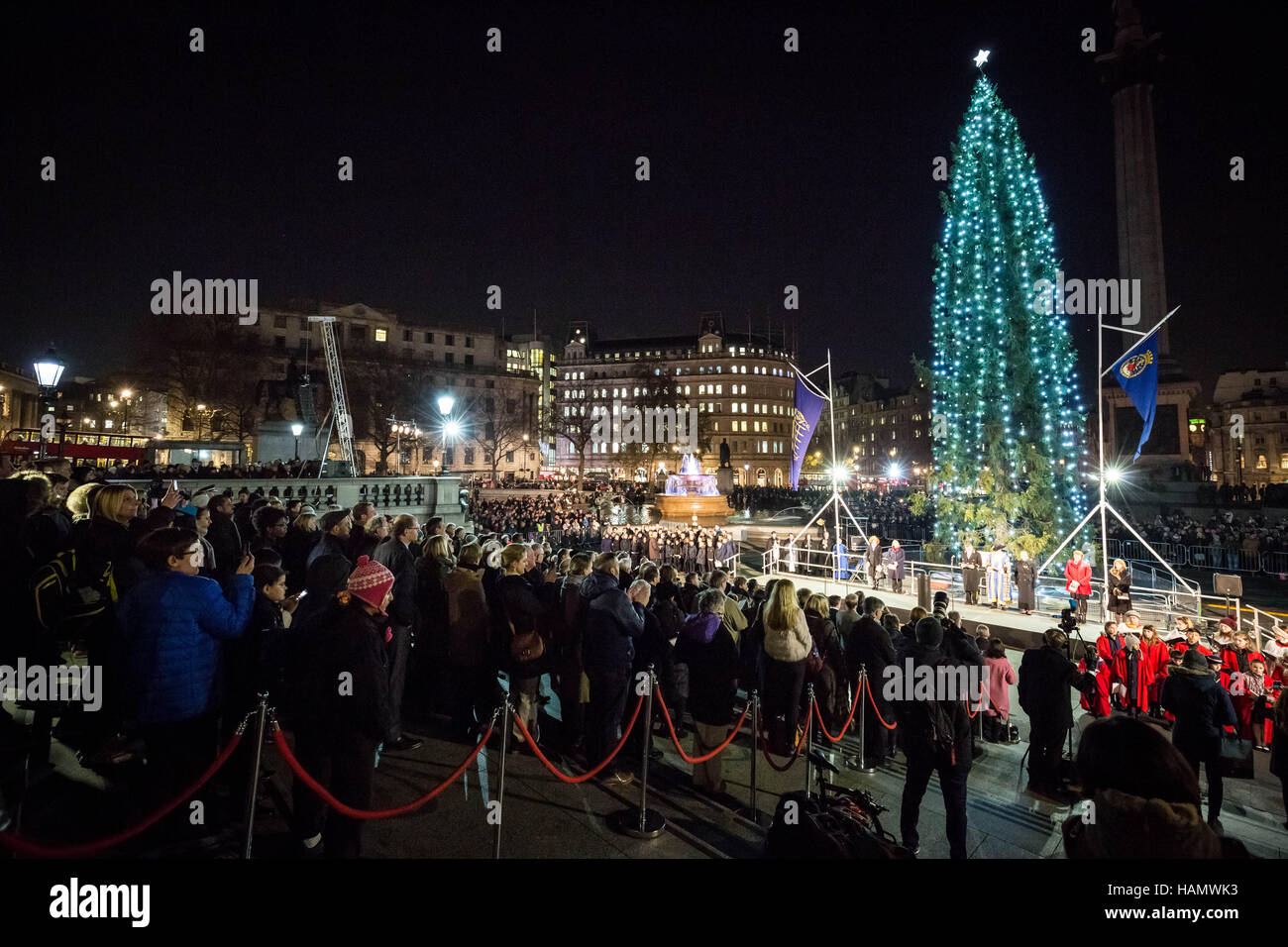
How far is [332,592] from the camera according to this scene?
5.09 m

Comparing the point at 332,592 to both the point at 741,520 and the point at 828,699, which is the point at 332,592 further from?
the point at 741,520

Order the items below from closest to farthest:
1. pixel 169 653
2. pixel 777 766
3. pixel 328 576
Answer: pixel 169 653 → pixel 328 576 → pixel 777 766

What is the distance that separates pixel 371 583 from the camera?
3.92m

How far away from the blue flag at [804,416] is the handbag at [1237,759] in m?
9.36

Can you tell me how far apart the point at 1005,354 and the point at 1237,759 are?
1362 cm

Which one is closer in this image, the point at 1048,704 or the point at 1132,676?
the point at 1048,704

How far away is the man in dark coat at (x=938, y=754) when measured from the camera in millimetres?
4730

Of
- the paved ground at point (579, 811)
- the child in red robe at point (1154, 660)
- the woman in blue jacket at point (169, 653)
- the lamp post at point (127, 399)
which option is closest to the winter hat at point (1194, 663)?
the paved ground at point (579, 811)

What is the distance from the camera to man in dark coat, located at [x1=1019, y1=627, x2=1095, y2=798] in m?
6.11

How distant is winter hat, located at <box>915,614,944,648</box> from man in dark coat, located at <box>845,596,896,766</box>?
1478mm

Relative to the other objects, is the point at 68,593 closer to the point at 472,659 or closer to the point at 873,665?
the point at 472,659

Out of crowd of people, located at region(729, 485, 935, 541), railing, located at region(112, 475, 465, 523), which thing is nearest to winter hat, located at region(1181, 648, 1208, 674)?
railing, located at region(112, 475, 465, 523)

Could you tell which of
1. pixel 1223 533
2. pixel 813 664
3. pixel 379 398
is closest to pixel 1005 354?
pixel 1223 533

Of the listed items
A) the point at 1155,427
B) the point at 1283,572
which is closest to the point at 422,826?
the point at 1283,572
